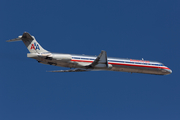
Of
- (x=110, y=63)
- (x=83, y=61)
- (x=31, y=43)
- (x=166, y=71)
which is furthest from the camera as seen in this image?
(x=166, y=71)

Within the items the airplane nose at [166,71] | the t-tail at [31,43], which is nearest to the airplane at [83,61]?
the t-tail at [31,43]

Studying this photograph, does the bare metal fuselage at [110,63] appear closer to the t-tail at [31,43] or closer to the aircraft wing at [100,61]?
the aircraft wing at [100,61]

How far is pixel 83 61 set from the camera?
34344 millimetres

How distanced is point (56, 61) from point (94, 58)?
6.05m

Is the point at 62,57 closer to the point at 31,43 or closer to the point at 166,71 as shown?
the point at 31,43

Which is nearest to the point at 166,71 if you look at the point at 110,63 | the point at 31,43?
the point at 110,63

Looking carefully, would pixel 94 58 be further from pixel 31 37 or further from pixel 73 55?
pixel 31 37

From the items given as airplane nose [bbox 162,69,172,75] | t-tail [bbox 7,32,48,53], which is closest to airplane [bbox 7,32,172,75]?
t-tail [bbox 7,32,48,53]

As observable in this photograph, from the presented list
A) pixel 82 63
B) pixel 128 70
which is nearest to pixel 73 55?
pixel 82 63

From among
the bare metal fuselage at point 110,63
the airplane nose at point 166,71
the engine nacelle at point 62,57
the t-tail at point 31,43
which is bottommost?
the airplane nose at point 166,71

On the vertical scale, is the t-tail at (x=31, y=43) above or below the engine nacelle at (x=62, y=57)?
above

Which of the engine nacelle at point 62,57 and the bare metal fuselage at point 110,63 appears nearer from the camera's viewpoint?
the engine nacelle at point 62,57

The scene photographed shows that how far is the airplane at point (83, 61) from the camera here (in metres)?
32.0

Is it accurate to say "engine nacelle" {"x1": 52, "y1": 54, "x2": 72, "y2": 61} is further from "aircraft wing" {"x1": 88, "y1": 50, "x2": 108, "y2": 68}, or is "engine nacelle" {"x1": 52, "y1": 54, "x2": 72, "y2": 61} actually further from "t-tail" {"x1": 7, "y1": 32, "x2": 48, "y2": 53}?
"aircraft wing" {"x1": 88, "y1": 50, "x2": 108, "y2": 68}
